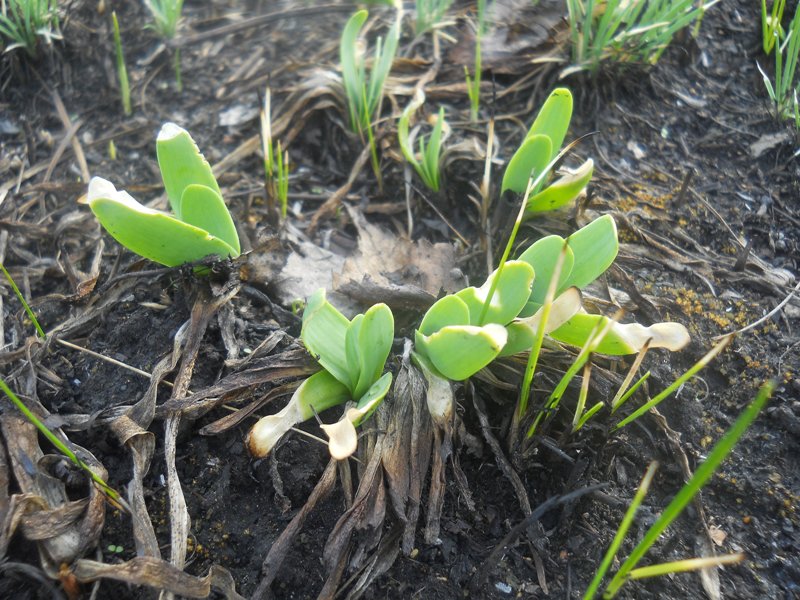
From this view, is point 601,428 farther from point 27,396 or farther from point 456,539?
point 27,396

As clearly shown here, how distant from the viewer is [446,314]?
4.43ft

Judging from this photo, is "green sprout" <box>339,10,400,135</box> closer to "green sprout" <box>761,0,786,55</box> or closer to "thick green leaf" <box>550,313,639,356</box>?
"thick green leaf" <box>550,313,639,356</box>

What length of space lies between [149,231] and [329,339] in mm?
447

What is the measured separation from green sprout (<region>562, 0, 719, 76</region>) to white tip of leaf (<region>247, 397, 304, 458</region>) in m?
1.50

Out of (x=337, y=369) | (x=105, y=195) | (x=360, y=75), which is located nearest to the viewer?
(x=105, y=195)

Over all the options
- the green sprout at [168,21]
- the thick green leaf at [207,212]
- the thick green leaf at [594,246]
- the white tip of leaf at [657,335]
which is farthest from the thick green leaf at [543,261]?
the green sprout at [168,21]

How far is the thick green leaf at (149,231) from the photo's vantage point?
1.32m

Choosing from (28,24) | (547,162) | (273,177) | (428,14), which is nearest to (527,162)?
(547,162)

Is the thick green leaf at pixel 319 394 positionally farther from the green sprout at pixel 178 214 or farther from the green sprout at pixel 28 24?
the green sprout at pixel 28 24

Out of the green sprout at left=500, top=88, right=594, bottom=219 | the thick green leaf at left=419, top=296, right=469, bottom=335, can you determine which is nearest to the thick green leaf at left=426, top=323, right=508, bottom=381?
the thick green leaf at left=419, top=296, right=469, bottom=335

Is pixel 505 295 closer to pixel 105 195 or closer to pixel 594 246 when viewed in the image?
pixel 594 246

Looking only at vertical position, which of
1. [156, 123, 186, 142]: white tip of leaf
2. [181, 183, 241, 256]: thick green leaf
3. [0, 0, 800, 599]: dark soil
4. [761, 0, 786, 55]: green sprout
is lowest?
[0, 0, 800, 599]: dark soil

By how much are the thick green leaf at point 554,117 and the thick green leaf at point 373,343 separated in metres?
0.67

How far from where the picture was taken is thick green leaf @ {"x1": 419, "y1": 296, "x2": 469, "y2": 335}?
4.30 feet
